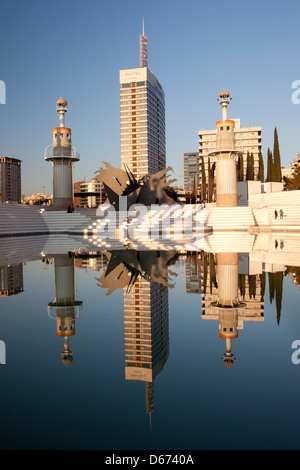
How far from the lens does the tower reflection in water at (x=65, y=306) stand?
211 inches

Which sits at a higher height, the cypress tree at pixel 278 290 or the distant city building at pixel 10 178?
the distant city building at pixel 10 178

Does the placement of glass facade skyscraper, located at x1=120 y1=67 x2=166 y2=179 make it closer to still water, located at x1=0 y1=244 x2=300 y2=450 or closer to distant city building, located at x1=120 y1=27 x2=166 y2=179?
distant city building, located at x1=120 y1=27 x2=166 y2=179

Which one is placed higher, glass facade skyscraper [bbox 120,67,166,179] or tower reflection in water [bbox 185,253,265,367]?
glass facade skyscraper [bbox 120,67,166,179]

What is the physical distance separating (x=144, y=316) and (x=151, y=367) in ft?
5.05

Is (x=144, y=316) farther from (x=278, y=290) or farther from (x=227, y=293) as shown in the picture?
(x=278, y=290)

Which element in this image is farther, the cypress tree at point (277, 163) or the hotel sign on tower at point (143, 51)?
the hotel sign on tower at point (143, 51)

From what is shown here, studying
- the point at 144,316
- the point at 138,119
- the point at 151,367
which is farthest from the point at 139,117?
the point at 151,367

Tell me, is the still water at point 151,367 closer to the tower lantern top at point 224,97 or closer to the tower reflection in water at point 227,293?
the tower reflection in water at point 227,293

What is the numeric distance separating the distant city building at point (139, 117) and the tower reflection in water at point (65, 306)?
83.8 meters

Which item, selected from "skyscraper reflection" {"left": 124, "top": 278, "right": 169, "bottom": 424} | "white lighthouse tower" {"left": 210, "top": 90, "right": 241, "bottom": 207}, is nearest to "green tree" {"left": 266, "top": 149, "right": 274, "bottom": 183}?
"white lighthouse tower" {"left": 210, "top": 90, "right": 241, "bottom": 207}

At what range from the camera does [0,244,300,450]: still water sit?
2947 millimetres

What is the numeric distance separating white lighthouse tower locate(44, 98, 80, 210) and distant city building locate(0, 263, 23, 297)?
946 inches

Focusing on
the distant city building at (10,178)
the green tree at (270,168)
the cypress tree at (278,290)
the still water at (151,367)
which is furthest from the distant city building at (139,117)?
the still water at (151,367)

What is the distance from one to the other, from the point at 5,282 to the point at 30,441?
7880 mm
